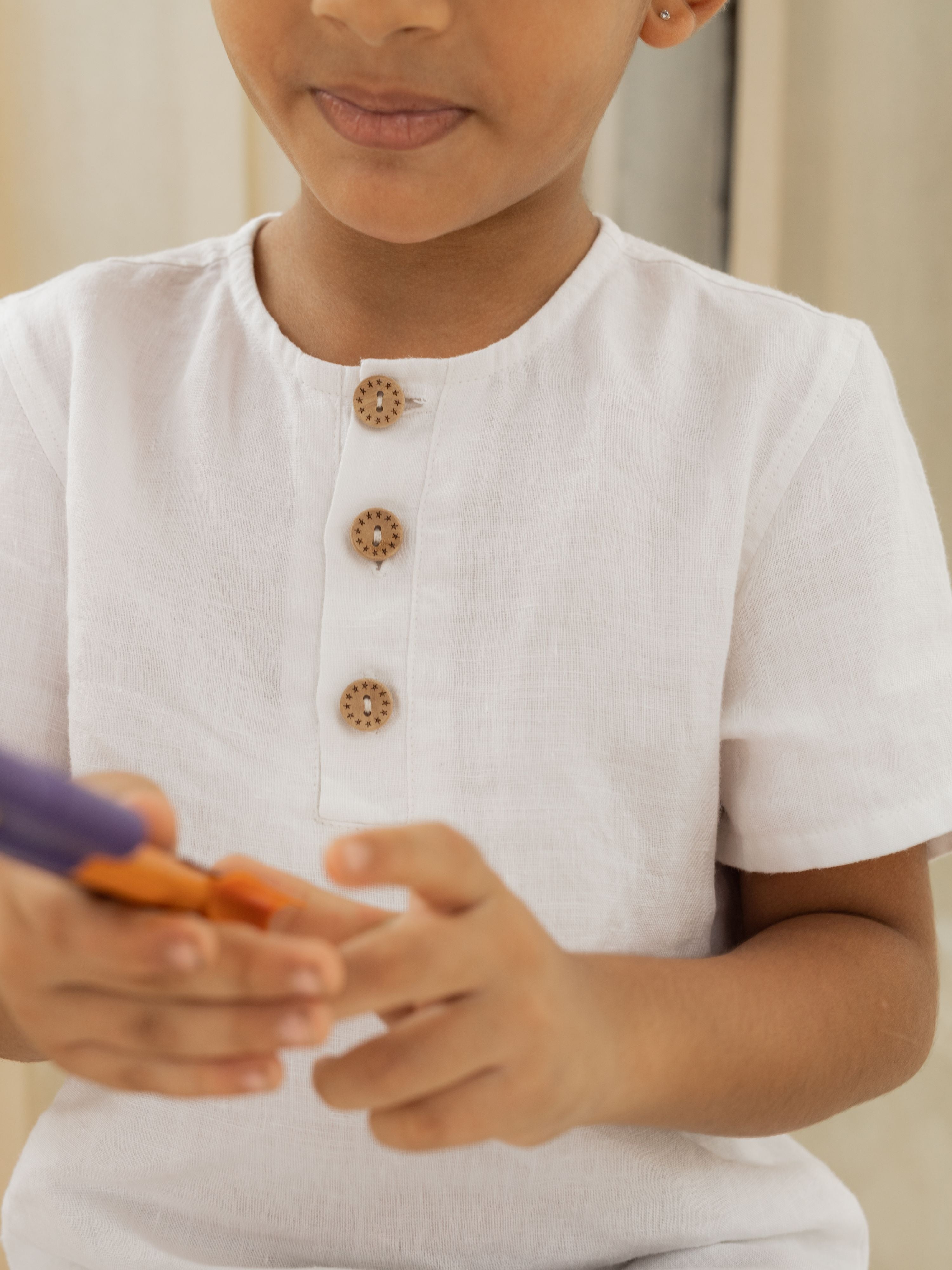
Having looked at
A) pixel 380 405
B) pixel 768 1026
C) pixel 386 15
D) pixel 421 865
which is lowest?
pixel 768 1026

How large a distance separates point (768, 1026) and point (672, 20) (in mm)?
380

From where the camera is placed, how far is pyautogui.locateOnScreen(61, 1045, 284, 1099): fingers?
325mm

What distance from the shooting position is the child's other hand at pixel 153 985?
29cm

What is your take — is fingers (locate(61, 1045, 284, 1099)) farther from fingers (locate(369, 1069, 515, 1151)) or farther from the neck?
the neck

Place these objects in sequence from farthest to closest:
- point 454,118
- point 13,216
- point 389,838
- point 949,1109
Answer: point 949,1109 < point 13,216 < point 454,118 < point 389,838

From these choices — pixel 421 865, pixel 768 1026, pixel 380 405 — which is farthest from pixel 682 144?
pixel 421 865

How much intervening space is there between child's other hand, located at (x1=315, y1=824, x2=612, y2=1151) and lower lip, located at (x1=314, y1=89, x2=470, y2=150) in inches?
9.9

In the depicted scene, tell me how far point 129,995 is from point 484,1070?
0.30ft

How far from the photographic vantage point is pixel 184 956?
281mm

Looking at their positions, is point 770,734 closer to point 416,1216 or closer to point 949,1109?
point 416,1216

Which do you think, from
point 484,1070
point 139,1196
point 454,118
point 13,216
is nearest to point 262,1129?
point 139,1196

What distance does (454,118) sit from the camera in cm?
47

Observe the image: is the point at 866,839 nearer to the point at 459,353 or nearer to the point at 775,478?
the point at 775,478

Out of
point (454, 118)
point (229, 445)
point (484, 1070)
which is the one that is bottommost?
point (484, 1070)
